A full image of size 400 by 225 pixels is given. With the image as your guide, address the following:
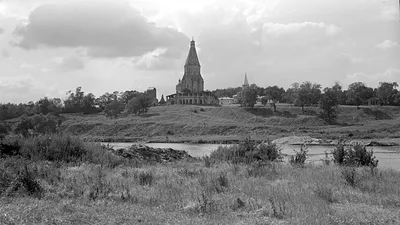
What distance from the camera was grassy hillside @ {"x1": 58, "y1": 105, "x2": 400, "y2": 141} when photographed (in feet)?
303

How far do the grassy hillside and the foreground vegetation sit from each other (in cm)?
6884

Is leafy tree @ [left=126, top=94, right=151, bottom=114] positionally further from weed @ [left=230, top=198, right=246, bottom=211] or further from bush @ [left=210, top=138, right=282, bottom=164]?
weed @ [left=230, top=198, right=246, bottom=211]

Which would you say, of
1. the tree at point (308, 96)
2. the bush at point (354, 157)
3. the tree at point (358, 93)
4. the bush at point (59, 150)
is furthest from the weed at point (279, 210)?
the tree at point (358, 93)

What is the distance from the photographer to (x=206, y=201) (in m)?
11.2

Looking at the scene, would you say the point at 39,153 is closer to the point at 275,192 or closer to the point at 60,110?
the point at 275,192

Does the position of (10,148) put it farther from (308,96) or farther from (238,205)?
(308,96)

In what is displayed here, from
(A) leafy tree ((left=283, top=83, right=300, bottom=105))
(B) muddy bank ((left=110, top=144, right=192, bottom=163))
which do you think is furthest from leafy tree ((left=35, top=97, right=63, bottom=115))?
(B) muddy bank ((left=110, top=144, right=192, bottom=163))

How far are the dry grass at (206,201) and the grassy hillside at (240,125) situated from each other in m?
70.0

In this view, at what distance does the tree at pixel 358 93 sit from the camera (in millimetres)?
135000

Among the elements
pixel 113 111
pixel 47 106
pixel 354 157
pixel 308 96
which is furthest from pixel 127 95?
pixel 354 157

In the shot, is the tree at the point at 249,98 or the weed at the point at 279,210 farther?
the tree at the point at 249,98

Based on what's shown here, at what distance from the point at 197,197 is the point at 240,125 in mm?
94629

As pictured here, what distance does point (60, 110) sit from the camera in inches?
6029

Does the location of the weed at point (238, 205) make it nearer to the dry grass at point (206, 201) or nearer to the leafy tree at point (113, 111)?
the dry grass at point (206, 201)
